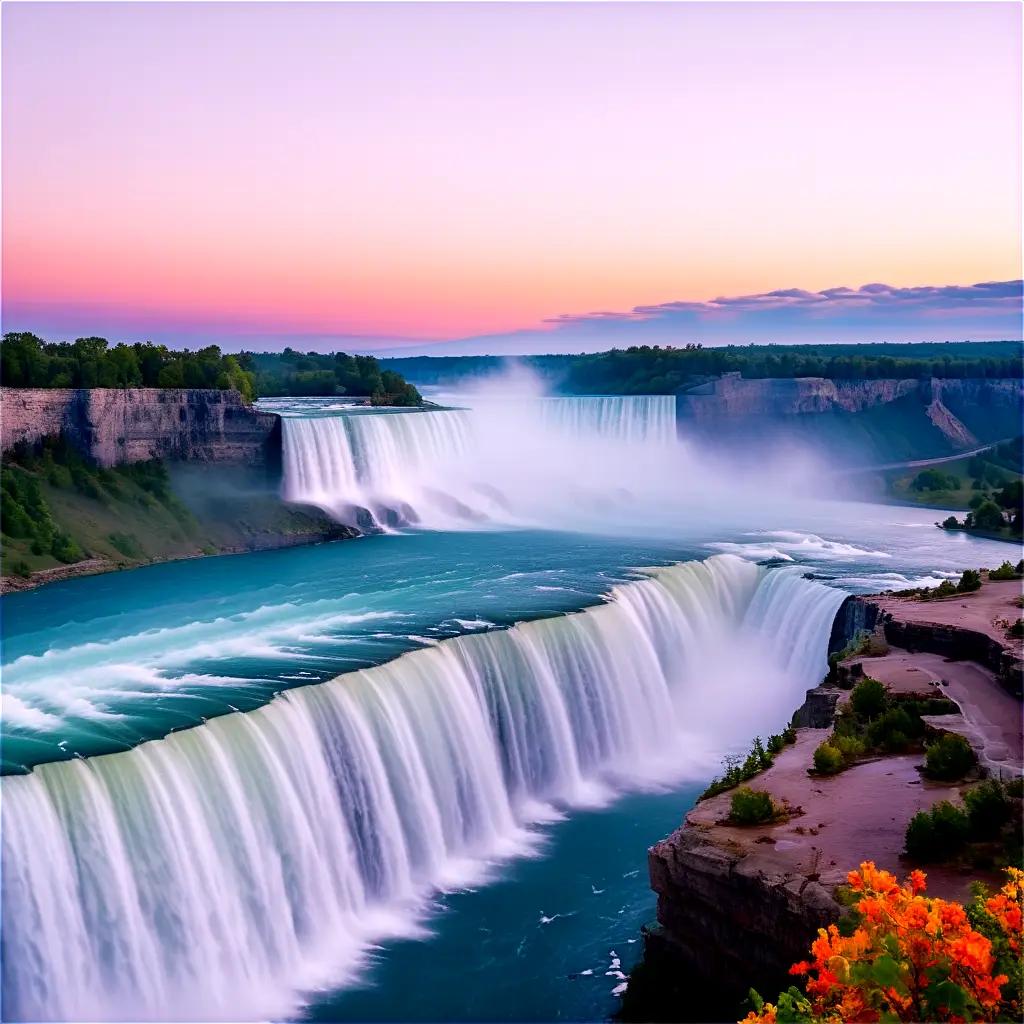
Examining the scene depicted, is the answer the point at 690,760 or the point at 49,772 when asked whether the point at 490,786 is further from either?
the point at 49,772

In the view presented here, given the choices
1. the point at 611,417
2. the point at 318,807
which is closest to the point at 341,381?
the point at 611,417

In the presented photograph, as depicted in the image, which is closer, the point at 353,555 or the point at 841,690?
the point at 841,690

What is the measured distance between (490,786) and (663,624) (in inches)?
379

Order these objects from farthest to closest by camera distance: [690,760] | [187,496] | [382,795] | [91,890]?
1. [187,496]
2. [690,760]
3. [382,795]
4. [91,890]

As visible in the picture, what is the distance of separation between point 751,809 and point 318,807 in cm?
717

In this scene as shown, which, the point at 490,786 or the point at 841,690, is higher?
the point at 841,690

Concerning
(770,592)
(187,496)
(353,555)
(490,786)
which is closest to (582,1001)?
(490,786)

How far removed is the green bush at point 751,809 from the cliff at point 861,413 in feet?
199

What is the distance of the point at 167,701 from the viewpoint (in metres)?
21.2

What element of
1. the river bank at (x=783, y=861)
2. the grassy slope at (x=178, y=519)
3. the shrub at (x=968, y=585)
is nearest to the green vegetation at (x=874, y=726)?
the river bank at (x=783, y=861)

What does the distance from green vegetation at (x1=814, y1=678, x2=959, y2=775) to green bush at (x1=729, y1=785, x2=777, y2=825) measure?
2114mm

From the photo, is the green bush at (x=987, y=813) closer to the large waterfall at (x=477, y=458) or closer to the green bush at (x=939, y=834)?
the green bush at (x=939, y=834)

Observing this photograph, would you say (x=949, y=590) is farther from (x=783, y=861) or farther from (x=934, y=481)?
A: (x=934, y=481)

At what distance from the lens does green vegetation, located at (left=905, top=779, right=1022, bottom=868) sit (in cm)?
1413
